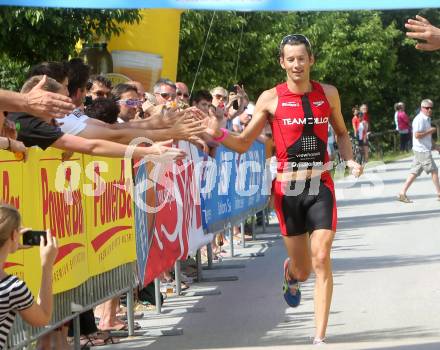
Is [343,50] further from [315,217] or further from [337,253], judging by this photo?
[315,217]

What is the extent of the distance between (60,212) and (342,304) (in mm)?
3979

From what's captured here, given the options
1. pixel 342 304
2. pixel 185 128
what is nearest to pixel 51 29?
pixel 342 304

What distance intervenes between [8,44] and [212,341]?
9.60 meters

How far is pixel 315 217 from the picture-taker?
9289mm

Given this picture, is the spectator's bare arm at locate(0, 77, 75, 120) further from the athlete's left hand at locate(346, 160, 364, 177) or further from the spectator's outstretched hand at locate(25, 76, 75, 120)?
the athlete's left hand at locate(346, 160, 364, 177)

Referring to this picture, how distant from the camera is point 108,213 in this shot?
9.49m

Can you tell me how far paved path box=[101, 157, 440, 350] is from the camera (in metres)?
9.47

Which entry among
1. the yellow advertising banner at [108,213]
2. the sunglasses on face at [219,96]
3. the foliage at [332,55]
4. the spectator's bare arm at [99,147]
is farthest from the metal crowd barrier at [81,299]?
the foliage at [332,55]

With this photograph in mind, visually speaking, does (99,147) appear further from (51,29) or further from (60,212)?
(51,29)

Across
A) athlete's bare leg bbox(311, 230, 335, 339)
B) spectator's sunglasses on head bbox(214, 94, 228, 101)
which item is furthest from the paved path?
spectator's sunglasses on head bbox(214, 94, 228, 101)

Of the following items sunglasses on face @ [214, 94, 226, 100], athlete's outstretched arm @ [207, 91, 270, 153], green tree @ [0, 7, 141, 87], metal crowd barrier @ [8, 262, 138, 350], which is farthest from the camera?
green tree @ [0, 7, 141, 87]

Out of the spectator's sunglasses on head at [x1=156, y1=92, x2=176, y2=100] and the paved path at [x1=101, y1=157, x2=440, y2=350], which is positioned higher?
the spectator's sunglasses on head at [x1=156, y1=92, x2=176, y2=100]

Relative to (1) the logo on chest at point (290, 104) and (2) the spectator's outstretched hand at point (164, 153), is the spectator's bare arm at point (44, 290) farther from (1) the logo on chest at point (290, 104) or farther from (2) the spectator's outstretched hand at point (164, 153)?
(1) the logo on chest at point (290, 104)

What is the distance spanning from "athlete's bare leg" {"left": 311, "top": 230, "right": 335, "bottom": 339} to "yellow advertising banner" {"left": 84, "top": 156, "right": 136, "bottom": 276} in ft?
5.23
